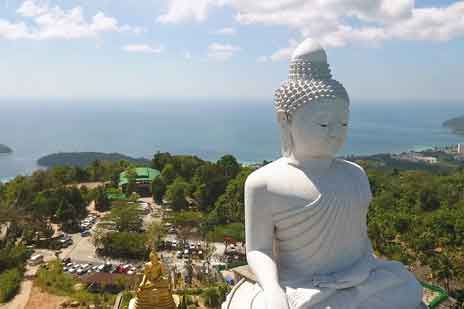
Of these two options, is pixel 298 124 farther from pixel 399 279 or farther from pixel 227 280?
pixel 227 280

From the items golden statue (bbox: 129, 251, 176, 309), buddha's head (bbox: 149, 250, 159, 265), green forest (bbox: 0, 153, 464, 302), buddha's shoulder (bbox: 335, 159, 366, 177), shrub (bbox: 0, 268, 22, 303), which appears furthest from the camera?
green forest (bbox: 0, 153, 464, 302)

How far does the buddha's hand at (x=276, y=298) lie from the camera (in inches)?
167

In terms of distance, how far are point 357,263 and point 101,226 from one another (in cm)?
1655

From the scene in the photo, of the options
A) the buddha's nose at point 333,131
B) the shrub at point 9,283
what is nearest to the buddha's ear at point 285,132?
the buddha's nose at point 333,131

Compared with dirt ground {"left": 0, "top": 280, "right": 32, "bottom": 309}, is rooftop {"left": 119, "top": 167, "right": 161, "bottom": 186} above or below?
above

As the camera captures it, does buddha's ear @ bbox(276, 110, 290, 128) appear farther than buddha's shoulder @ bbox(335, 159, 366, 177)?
No

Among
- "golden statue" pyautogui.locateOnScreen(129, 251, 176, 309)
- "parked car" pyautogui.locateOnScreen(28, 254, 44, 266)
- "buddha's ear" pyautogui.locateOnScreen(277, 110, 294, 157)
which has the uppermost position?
"buddha's ear" pyautogui.locateOnScreen(277, 110, 294, 157)

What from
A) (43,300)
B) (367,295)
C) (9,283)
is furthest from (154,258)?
(9,283)

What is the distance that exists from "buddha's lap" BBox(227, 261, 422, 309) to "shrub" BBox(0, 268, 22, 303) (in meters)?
12.5

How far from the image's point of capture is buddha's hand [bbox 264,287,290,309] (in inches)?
167

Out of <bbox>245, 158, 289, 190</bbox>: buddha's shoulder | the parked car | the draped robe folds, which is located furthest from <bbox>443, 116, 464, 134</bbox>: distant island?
<bbox>245, 158, 289, 190</bbox>: buddha's shoulder

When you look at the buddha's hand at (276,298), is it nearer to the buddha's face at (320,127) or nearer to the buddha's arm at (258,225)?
the buddha's arm at (258,225)

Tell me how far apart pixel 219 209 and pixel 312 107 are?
16.4 m

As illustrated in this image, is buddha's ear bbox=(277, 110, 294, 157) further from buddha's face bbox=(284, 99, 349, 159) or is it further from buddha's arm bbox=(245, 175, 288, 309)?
buddha's arm bbox=(245, 175, 288, 309)
